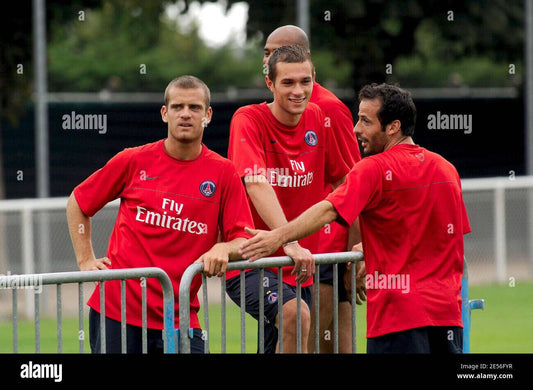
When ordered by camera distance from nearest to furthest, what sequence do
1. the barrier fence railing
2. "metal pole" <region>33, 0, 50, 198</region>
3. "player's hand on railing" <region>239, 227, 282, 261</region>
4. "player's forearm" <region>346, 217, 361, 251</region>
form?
1. the barrier fence railing
2. "player's hand on railing" <region>239, 227, 282, 261</region>
3. "player's forearm" <region>346, 217, 361, 251</region>
4. "metal pole" <region>33, 0, 50, 198</region>

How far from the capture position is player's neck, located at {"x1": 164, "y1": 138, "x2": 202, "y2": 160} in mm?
5633

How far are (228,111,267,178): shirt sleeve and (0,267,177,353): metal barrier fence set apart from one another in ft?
3.47

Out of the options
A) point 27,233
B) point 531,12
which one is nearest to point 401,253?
point 27,233

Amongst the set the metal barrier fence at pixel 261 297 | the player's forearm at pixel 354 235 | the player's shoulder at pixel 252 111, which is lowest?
the metal barrier fence at pixel 261 297

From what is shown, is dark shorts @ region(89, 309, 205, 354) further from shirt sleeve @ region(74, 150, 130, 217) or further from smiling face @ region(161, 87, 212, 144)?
smiling face @ region(161, 87, 212, 144)

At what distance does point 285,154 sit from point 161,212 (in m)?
0.97

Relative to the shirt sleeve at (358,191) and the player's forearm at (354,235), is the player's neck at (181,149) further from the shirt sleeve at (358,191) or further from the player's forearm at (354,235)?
the player's forearm at (354,235)

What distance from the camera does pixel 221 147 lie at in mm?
16484

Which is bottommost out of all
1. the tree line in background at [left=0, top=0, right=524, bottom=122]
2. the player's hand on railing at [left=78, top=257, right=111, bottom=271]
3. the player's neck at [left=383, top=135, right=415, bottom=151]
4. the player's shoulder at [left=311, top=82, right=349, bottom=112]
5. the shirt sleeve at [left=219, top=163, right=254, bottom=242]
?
the player's hand on railing at [left=78, top=257, right=111, bottom=271]

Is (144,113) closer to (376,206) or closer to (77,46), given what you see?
(376,206)

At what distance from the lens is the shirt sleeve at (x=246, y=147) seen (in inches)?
234

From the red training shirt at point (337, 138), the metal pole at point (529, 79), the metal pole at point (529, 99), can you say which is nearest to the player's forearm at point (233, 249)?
the red training shirt at point (337, 138)

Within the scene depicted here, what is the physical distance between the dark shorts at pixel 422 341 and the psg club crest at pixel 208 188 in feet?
3.75

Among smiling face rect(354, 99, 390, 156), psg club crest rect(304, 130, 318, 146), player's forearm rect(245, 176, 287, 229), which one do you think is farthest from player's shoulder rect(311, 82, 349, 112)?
smiling face rect(354, 99, 390, 156)
